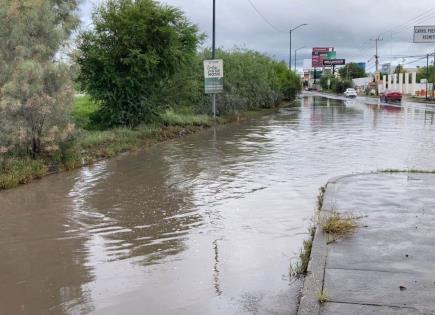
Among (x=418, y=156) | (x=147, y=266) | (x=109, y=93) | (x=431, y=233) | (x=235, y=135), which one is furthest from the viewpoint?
(x=235, y=135)

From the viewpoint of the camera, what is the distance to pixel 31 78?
39.9 ft

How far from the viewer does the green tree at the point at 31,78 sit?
12.1 metres

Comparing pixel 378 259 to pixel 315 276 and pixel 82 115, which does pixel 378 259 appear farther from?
pixel 82 115

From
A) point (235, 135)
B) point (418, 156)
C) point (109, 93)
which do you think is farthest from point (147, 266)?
point (235, 135)

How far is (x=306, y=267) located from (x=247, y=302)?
986 millimetres

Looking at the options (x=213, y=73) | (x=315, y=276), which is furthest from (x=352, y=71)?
(x=315, y=276)

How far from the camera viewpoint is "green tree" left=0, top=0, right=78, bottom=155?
12117 mm

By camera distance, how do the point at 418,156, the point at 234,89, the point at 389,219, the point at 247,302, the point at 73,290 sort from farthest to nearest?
the point at 234,89, the point at 418,156, the point at 389,219, the point at 73,290, the point at 247,302

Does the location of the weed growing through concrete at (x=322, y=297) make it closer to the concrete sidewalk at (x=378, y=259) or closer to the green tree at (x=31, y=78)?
the concrete sidewalk at (x=378, y=259)

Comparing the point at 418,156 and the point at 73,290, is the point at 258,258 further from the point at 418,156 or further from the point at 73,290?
the point at 418,156

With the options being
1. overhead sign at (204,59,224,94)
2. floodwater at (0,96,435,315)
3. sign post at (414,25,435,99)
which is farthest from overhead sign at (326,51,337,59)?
floodwater at (0,96,435,315)

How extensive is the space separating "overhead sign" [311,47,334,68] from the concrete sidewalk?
16613 cm

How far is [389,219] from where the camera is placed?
779cm

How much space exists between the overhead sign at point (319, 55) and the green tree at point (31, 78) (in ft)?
535
